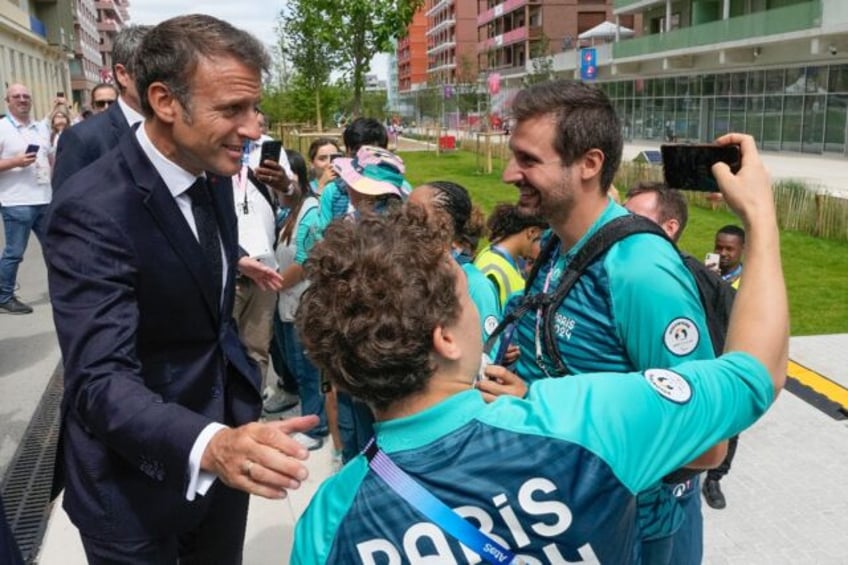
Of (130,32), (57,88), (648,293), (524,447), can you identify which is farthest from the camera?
(57,88)

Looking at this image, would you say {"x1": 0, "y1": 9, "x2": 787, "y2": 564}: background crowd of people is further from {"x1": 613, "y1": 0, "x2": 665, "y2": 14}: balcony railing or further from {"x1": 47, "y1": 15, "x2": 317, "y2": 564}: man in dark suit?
{"x1": 613, "y1": 0, "x2": 665, "y2": 14}: balcony railing

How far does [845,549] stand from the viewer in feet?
12.3

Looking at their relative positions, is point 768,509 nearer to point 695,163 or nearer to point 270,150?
point 695,163

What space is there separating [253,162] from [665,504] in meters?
3.95

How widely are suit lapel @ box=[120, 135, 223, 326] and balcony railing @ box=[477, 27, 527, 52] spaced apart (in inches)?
2868

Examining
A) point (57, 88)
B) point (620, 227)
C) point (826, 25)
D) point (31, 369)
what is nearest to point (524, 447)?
point (620, 227)

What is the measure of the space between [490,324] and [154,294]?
1.04 m

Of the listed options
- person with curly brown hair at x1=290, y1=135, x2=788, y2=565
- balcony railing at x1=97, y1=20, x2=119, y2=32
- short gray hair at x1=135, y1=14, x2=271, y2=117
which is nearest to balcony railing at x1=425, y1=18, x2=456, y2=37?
balcony railing at x1=97, y1=20, x2=119, y2=32

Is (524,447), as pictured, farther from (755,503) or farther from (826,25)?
(826,25)

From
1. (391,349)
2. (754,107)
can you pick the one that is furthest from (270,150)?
(754,107)

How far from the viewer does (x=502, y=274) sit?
3.52 meters

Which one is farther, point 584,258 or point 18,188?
point 18,188

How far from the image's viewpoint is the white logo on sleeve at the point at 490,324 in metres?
2.52

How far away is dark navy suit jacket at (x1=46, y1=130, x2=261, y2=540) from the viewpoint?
70.0 inches
